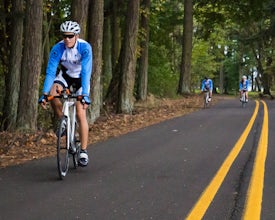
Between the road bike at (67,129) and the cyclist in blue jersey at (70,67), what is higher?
the cyclist in blue jersey at (70,67)

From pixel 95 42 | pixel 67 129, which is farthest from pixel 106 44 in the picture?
pixel 67 129

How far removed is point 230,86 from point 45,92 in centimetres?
8111

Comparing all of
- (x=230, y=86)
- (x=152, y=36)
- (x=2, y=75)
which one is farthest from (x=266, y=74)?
(x=2, y=75)

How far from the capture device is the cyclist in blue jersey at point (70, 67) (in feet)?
22.4

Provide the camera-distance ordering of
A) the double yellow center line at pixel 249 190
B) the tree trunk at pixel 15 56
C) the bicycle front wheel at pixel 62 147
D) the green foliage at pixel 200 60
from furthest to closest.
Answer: the green foliage at pixel 200 60, the tree trunk at pixel 15 56, the bicycle front wheel at pixel 62 147, the double yellow center line at pixel 249 190

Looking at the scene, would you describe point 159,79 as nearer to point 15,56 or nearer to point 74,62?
point 15,56

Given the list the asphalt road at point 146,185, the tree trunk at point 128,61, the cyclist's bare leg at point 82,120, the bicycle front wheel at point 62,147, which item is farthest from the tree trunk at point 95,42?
the bicycle front wheel at point 62,147

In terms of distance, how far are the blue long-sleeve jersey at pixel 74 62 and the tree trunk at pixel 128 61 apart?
11353 millimetres

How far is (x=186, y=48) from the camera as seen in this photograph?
32094 mm

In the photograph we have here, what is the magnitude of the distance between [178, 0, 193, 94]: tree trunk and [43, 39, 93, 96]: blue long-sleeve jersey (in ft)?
82.5

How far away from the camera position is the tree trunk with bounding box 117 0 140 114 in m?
18.4

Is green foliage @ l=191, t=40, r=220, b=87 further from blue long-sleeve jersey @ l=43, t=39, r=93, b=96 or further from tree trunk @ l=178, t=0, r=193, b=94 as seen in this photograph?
blue long-sleeve jersey @ l=43, t=39, r=93, b=96

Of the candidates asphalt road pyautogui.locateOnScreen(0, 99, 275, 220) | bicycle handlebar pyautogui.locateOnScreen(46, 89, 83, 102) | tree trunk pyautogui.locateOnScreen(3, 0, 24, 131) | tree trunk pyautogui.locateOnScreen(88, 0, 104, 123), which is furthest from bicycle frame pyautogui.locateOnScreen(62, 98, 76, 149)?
tree trunk pyautogui.locateOnScreen(88, 0, 104, 123)

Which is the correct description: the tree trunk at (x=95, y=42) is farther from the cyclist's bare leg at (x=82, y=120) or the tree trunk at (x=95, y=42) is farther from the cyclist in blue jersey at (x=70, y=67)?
the cyclist in blue jersey at (x=70, y=67)
